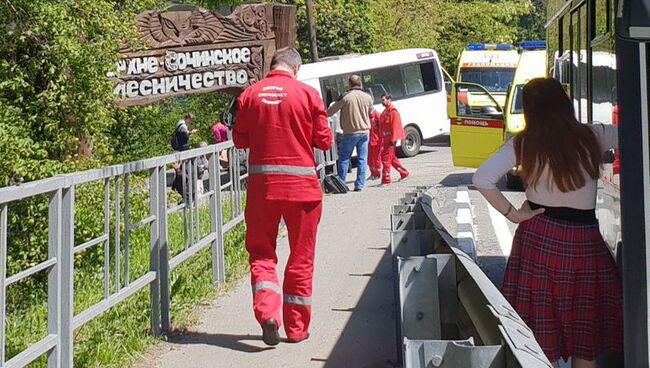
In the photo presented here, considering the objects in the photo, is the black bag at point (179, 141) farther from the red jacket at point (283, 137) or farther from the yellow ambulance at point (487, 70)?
the red jacket at point (283, 137)

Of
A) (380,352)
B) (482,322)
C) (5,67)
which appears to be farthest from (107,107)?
(482,322)

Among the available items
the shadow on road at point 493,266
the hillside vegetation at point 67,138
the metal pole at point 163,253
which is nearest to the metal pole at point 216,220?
the hillside vegetation at point 67,138

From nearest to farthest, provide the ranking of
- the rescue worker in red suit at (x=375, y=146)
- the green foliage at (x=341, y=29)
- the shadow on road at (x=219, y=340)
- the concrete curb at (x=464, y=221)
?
Result: the shadow on road at (x=219, y=340) → the concrete curb at (x=464, y=221) → the rescue worker in red suit at (x=375, y=146) → the green foliage at (x=341, y=29)

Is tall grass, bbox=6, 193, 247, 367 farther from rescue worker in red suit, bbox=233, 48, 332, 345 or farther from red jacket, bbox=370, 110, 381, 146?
red jacket, bbox=370, 110, 381, 146

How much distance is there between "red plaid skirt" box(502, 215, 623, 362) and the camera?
211 inches

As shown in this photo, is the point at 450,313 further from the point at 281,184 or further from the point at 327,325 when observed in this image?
the point at 327,325

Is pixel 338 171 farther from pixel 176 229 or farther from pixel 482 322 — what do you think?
pixel 482 322

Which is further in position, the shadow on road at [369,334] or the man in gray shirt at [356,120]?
the man in gray shirt at [356,120]

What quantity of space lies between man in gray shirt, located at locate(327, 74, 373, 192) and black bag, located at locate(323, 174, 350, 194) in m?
0.37

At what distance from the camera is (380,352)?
7027mm

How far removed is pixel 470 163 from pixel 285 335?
40.2 feet

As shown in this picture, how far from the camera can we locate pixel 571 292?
542cm

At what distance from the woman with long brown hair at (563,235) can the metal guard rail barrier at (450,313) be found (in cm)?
41

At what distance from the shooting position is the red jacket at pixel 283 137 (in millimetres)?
7094
